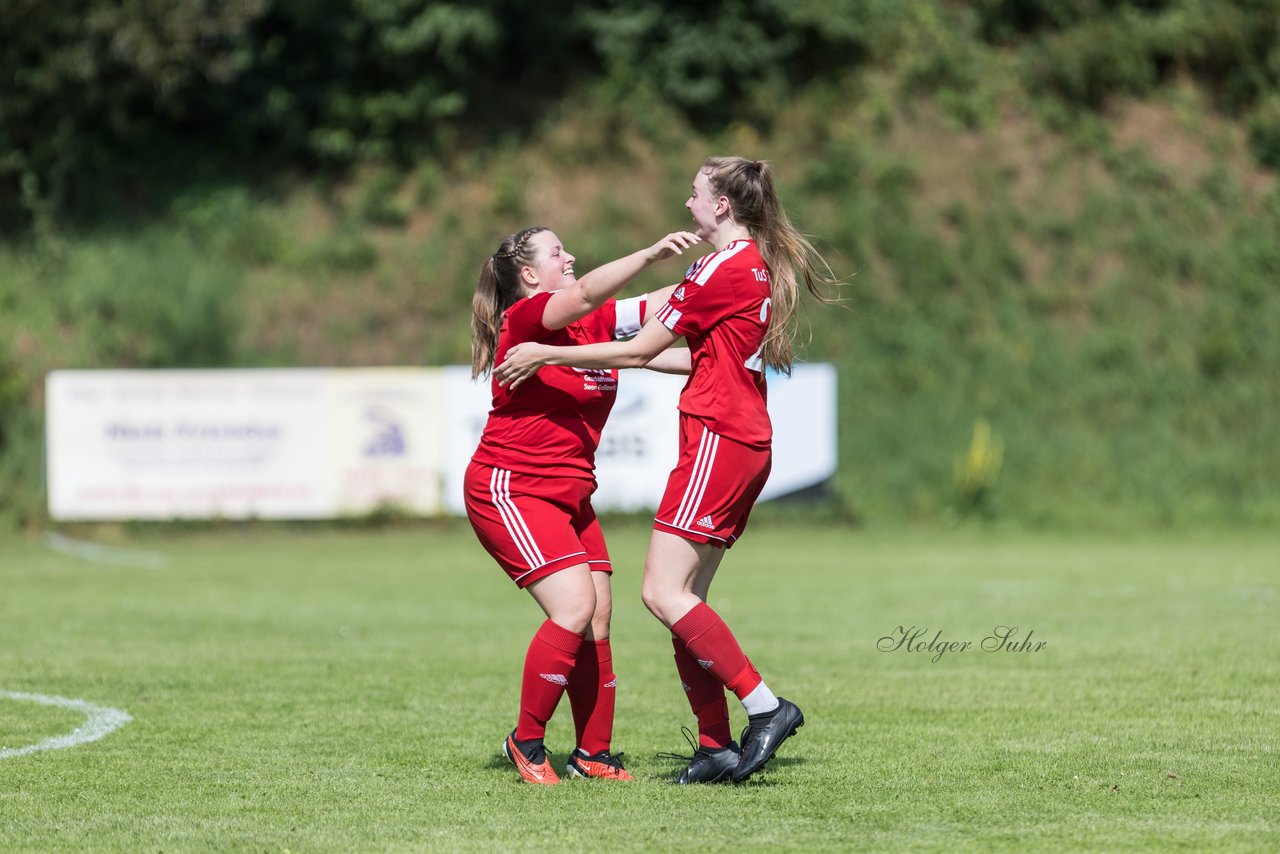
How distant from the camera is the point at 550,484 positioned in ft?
19.1

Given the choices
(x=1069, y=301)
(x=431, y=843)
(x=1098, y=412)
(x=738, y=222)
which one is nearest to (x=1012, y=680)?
(x=738, y=222)

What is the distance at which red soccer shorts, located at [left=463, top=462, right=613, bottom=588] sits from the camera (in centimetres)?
573

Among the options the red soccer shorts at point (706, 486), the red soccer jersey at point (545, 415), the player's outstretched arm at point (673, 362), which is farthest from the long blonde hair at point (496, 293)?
Result: the red soccer shorts at point (706, 486)

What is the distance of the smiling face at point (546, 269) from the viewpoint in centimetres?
590

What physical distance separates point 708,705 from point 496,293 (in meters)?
1.73

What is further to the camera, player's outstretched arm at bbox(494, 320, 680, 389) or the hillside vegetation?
the hillside vegetation

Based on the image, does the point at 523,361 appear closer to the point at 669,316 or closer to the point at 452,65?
the point at 669,316

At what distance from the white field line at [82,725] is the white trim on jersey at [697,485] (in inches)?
109

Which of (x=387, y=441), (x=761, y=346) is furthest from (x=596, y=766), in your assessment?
(x=387, y=441)

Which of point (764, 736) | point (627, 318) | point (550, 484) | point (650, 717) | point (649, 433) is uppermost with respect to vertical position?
point (627, 318)

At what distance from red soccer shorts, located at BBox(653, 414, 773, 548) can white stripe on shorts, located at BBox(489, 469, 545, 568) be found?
0.48 meters

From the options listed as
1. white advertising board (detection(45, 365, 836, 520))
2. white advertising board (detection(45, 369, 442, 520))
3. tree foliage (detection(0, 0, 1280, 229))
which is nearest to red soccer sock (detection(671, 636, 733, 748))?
white advertising board (detection(45, 365, 836, 520))

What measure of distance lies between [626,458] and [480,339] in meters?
13.7

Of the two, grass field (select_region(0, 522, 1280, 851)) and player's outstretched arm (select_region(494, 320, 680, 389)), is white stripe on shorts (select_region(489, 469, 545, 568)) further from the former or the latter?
grass field (select_region(0, 522, 1280, 851))
